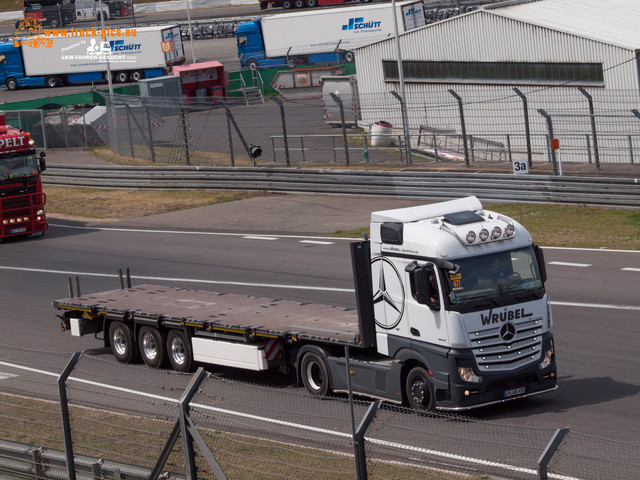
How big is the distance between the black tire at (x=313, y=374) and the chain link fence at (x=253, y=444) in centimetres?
207

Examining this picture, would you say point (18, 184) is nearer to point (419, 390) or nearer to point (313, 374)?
point (313, 374)

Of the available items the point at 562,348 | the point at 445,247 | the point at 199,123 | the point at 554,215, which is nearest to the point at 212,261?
the point at 554,215

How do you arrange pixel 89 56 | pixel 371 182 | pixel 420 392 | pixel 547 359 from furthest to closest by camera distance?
1. pixel 89 56
2. pixel 371 182
3. pixel 547 359
4. pixel 420 392

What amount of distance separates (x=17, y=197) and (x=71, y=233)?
1942mm

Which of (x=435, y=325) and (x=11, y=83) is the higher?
(x=11, y=83)

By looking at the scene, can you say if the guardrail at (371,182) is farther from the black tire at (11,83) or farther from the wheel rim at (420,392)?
the black tire at (11,83)

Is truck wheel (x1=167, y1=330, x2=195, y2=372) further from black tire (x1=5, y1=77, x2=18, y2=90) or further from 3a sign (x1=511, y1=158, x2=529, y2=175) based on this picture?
black tire (x1=5, y1=77, x2=18, y2=90)

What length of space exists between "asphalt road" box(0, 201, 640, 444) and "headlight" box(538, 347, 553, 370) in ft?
1.87

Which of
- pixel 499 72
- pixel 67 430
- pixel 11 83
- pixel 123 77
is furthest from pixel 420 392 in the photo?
pixel 11 83

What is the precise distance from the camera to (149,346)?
15242mm

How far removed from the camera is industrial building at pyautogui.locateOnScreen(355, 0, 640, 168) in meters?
29.8

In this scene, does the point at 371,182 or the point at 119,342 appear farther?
the point at 371,182

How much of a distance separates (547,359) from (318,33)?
5421 cm

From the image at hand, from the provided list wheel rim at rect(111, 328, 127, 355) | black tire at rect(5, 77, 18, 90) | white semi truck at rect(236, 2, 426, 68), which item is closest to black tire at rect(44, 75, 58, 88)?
black tire at rect(5, 77, 18, 90)
